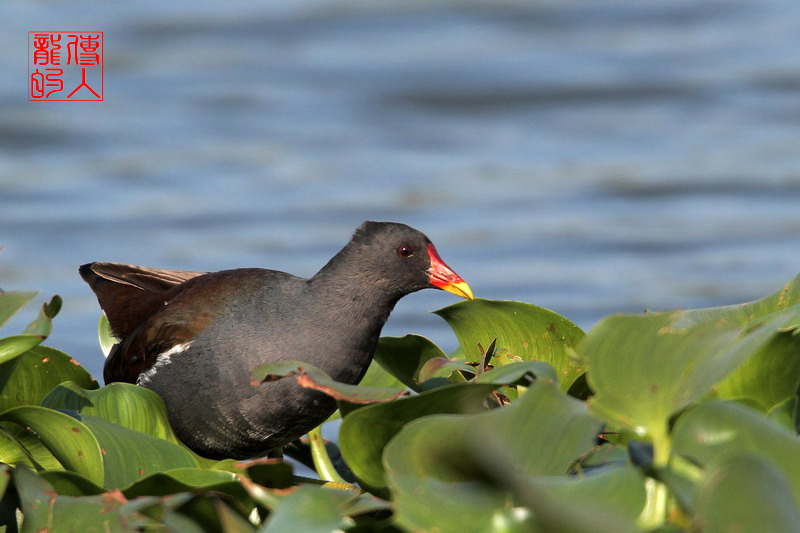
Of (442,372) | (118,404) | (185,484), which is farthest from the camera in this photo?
(442,372)

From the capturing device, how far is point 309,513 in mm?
1745

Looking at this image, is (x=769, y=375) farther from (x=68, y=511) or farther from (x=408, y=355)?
(x=68, y=511)

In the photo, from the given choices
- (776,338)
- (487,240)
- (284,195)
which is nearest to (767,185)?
(487,240)

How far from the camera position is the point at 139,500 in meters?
1.87

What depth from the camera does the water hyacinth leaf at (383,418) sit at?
2.04m

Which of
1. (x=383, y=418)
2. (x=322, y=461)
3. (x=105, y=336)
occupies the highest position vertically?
(x=383, y=418)

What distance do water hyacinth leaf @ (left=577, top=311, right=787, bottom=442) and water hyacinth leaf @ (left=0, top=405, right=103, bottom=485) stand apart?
92 centimetres

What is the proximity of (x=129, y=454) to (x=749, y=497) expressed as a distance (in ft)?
3.86

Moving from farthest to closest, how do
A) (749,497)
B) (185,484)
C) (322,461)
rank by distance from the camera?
1. (322,461)
2. (185,484)
3. (749,497)

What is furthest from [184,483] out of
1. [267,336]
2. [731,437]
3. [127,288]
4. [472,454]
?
[127,288]

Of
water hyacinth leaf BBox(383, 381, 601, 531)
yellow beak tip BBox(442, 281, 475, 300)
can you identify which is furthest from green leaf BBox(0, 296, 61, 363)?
yellow beak tip BBox(442, 281, 475, 300)

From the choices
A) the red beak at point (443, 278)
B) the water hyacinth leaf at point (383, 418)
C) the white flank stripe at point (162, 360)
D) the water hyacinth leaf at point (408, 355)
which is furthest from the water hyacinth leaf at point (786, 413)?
the white flank stripe at point (162, 360)

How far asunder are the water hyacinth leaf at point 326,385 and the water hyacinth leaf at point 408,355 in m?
0.75

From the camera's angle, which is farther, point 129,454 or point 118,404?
point 118,404
